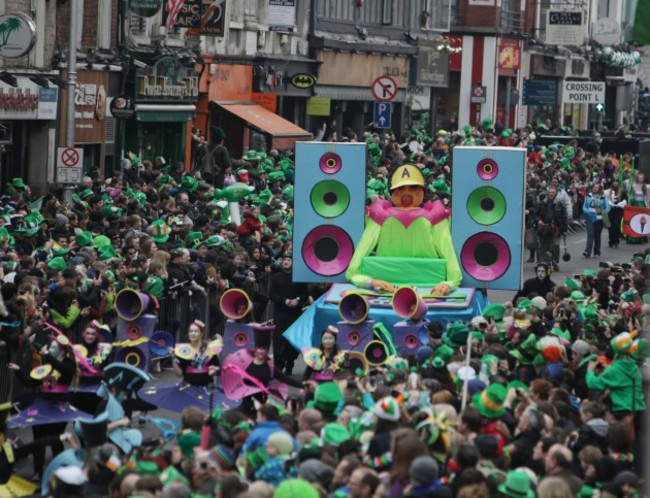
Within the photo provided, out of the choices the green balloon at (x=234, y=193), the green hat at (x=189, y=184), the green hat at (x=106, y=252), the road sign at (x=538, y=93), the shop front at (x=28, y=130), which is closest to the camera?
the green hat at (x=106, y=252)

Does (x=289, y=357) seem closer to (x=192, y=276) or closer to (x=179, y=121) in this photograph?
(x=192, y=276)

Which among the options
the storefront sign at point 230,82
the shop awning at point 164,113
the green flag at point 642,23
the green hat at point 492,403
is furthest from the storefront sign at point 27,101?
the green flag at point 642,23

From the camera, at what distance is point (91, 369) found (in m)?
16.3

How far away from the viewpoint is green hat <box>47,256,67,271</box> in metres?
20.0

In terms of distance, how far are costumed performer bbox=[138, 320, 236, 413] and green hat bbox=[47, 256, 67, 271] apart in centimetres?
327

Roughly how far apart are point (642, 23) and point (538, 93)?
52.6m

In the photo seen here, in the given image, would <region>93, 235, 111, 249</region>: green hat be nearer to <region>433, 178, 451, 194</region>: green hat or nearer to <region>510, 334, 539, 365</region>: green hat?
<region>510, 334, 539, 365</region>: green hat

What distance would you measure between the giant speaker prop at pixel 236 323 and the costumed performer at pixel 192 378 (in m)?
1.13

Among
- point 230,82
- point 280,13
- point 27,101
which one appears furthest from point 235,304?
point 280,13

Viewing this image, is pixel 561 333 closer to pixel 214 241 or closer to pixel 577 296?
pixel 577 296

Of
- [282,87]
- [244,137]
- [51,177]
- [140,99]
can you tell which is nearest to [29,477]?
[51,177]

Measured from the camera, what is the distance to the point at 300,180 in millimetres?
22219

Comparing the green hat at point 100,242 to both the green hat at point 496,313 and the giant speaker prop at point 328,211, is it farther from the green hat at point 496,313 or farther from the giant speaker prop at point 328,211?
the green hat at point 496,313

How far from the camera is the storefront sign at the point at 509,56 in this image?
231 feet
